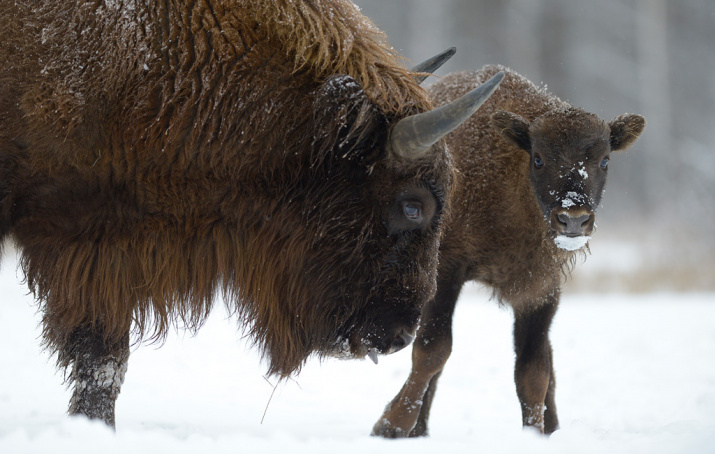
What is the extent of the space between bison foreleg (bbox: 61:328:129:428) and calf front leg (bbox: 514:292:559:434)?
112 inches

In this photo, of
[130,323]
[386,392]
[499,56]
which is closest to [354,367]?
[386,392]

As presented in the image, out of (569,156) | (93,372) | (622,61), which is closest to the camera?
(93,372)

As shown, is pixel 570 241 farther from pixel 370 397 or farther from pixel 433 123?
pixel 370 397

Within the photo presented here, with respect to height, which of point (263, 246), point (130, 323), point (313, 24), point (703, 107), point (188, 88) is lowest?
point (130, 323)

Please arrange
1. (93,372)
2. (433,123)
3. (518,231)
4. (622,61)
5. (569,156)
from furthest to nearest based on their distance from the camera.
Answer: (622,61)
(518,231)
(569,156)
(93,372)
(433,123)

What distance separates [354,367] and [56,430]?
16.8ft

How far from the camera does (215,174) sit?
387 centimetres

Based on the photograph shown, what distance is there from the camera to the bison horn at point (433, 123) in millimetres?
3354

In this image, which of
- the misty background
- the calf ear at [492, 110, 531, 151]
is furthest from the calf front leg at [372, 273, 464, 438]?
the misty background

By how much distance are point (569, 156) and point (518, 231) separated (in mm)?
694

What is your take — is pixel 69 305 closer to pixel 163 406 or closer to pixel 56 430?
pixel 56 430

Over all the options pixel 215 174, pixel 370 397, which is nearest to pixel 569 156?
pixel 215 174

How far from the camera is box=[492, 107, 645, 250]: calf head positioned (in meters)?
4.86

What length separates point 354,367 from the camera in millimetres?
8117
